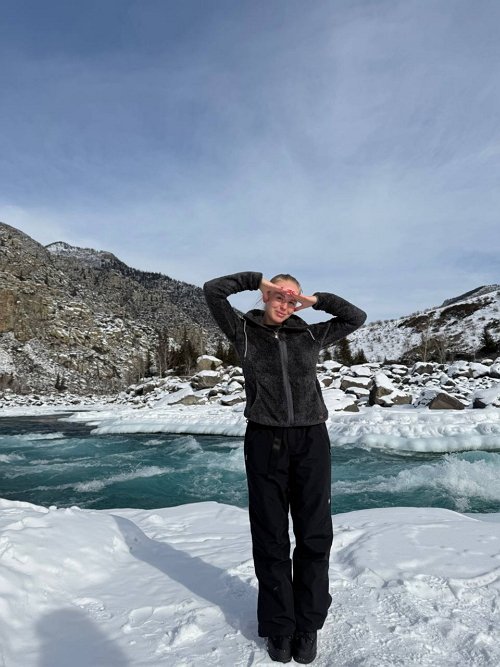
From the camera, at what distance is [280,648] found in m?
1.88

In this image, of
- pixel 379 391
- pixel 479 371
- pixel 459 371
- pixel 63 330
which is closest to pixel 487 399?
pixel 379 391

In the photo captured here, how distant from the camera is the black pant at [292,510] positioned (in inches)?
80.3

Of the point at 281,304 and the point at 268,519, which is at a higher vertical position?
the point at 281,304

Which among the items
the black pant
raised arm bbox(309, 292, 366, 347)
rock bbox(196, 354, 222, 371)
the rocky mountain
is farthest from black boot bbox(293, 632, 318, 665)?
the rocky mountain

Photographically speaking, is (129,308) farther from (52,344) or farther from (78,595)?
(78,595)

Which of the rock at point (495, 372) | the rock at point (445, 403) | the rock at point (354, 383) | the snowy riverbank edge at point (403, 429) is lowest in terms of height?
the snowy riverbank edge at point (403, 429)

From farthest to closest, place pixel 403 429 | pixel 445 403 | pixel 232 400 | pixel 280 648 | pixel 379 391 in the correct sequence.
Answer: pixel 232 400, pixel 379 391, pixel 445 403, pixel 403 429, pixel 280 648

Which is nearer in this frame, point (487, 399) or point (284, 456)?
point (284, 456)

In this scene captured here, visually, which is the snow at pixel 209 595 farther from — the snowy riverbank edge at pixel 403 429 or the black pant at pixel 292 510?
the snowy riverbank edge at pixel 403 429

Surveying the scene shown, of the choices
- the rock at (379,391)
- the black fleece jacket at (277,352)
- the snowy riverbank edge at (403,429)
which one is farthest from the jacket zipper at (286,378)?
the rock at (379,391)

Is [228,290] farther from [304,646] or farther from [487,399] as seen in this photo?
[487,399]

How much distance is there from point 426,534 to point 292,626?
174 cm

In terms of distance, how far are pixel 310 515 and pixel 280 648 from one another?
0.57 metres

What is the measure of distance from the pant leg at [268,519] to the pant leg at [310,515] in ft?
0.16
